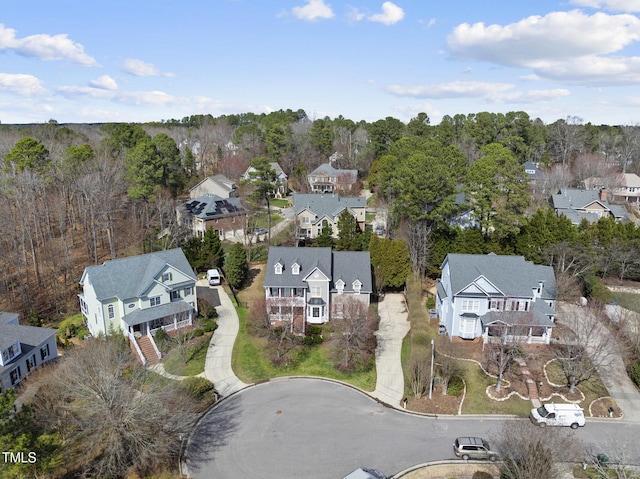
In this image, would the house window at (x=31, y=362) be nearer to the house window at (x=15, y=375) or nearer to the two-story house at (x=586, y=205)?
the house window at (x=15, y=375)

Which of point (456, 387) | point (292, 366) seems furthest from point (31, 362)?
point (456, 387)

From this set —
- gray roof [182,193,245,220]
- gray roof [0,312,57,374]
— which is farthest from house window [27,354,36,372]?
gray roof [182,193,245,220]

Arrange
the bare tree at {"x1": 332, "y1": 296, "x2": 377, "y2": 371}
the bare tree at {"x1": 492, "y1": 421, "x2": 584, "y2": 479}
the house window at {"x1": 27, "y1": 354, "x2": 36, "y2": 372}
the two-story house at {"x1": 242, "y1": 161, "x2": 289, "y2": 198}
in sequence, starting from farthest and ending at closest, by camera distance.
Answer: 1. the two-story house at {"x1": 242, "y1": 161, "x2": 289, "y2": 198}
2. the bare tree at {"x1": 332, "y1": 296, "x2": 377, "y2": 371}
3. the house window at {"x1": 27, "y1": 354, "x2": 36, "y2": 372}
4. the bare tree at {"x1": 492, "y1": 421, "x2": 584, "y2": 479}

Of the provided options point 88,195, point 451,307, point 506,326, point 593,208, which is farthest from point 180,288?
point 593,208

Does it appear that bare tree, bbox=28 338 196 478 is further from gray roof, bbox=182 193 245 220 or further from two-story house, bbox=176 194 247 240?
gray roof, bbox=182 193 245 220

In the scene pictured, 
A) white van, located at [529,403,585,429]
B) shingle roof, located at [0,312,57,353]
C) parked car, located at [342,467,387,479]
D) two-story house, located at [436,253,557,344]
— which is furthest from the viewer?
two-story house, located at [436,253,557,344]

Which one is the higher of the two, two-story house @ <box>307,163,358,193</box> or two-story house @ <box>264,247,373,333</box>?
two-story house @ <box>307,163,358,193</box>

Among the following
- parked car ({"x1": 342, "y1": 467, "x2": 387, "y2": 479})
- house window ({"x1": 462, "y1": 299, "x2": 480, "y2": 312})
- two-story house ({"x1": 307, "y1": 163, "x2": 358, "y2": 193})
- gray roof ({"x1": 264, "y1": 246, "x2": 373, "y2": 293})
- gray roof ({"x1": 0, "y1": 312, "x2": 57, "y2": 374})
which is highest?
two-story house ({"x1": 307, "y1": 163, "x2": 358, "y2": 193})

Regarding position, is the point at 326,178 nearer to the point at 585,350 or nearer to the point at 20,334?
the point at 585,350

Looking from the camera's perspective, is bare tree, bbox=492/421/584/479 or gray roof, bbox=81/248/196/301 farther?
gray roof, bbox=81/248/196/301
